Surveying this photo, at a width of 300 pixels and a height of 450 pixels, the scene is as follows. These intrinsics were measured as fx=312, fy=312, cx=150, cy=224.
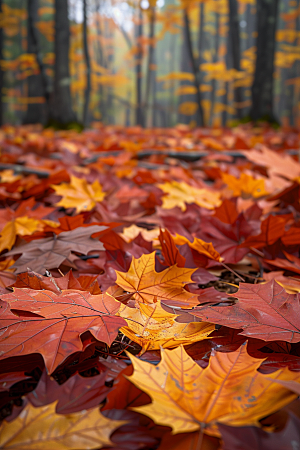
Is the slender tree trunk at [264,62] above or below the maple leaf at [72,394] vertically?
above

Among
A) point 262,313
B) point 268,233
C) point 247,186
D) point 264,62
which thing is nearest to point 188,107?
point 264,62

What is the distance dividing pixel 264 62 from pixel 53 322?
7080mm

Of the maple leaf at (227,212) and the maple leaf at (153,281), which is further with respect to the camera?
the maple leaf at (227,212)

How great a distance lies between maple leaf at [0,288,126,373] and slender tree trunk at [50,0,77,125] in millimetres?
6303

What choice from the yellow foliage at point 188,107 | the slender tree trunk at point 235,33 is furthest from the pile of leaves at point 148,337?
the yellow foliage at point 188,107

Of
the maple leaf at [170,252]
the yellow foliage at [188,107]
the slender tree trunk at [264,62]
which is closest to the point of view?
the maple leaf at [170,252]

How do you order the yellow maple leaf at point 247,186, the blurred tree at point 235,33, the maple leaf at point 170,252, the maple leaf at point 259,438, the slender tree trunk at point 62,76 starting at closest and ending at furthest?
the maple leaf at point 259,438
the maple leaf at point 170,252
the yellow maple leaf at point 247,186
the slender tree trunk at point 62,76
the blurred tree at point 235,33

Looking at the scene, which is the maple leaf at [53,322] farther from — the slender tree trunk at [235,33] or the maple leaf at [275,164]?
the slender tree trunk at [235,33]

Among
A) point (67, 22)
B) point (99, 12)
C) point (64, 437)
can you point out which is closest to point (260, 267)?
point (64, 437)

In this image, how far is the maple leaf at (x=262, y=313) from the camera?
0.62 m

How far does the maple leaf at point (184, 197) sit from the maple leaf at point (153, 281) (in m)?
0.65

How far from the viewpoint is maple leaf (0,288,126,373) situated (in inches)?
22.0

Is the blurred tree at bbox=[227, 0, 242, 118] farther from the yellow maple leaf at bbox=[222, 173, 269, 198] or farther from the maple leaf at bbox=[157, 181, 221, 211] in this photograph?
the maple leaf at bbox=[157, 181, 221, 211]

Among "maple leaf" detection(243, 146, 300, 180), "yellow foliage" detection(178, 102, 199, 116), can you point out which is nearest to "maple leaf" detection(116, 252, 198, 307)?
"maple leaf" detection(243, 146, 300, 180)
